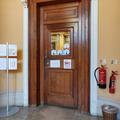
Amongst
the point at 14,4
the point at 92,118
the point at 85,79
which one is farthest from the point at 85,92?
the point at 14,4

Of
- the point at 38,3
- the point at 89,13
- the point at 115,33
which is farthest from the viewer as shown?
the point at 38,3

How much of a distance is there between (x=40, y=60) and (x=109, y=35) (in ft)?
5.67

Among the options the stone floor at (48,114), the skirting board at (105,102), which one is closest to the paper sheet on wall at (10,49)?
the stone floor at (48,114)

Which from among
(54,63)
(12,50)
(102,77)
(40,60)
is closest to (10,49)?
(12,50)

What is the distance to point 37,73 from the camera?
15.1ft

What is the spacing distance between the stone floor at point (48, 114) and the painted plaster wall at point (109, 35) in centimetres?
64

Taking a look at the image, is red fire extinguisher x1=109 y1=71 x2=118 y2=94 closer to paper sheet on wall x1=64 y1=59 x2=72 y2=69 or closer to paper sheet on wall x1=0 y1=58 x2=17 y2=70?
paper sheet on wall x1=64 y1=59 x2=72 y2=69

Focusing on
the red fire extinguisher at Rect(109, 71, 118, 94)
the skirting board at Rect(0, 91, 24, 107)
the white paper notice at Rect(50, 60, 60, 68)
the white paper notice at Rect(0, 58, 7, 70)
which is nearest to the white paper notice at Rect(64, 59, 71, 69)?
the white paper notice at Rect(50, 60, 60, 68)

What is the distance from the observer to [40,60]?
185 inches

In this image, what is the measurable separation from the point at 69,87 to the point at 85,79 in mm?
532

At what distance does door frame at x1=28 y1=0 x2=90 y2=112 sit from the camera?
413 cm

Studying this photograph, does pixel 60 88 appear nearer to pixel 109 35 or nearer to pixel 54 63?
pixel 54 63

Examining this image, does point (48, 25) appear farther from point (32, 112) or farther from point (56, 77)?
point (32, 112)

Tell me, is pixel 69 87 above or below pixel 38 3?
below
